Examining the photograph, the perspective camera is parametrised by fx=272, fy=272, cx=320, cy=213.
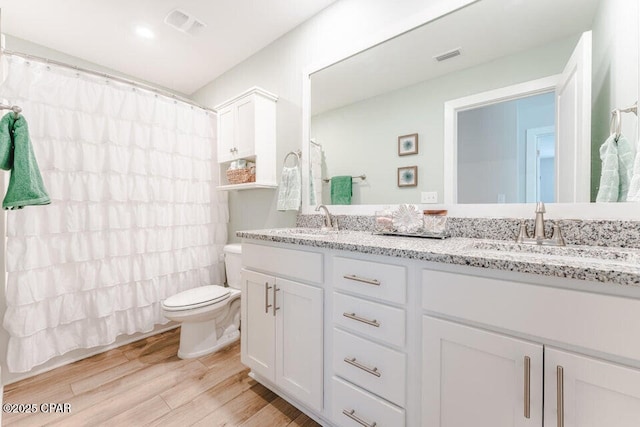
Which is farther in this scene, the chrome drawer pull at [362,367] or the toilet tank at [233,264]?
the toilet tank at [233,264]

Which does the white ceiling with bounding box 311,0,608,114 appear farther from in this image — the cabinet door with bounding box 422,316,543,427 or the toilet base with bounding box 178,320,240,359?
the toilet base with bounding box 178,320,240,359

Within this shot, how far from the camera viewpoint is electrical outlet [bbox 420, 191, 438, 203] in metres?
1.41

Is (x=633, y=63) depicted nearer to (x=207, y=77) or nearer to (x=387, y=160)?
(x=387, y=160)

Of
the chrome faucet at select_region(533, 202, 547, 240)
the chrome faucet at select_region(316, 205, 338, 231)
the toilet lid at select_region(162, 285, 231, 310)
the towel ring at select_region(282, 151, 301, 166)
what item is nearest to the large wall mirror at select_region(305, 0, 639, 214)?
the chrome faucet at select_region(533, 202, 547, 240)

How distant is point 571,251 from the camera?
3.26 feet

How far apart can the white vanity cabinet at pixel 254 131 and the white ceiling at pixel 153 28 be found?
18.2 inches

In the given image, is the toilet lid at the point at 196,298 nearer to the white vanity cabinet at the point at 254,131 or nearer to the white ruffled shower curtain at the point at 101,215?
the white ruffled shower curtain at the point at 101,215

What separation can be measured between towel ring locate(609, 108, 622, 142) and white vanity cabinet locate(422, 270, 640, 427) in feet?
2.44

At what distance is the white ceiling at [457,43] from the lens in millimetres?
1119

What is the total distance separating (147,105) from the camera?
2109mm

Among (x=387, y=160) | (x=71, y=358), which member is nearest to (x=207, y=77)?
(x=387, y=160)

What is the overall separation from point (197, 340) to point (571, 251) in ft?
7.04

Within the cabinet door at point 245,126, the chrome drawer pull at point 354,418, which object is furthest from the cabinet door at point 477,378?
the cabinet door at point 245,126

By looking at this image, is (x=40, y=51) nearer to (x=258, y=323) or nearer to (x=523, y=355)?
(x=258, y=323)
